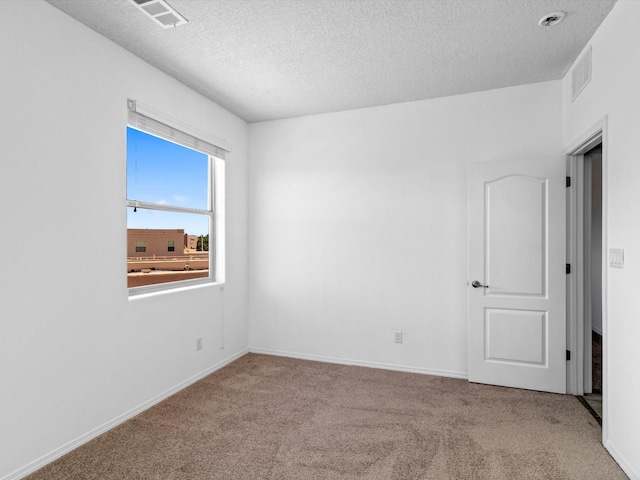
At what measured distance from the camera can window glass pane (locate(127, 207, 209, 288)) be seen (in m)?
2.96

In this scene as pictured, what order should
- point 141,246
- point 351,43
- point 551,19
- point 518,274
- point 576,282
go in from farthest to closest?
1. point 518,274
2. point 576,282
3. point 141,246
4. point 351,43
5. point 551,19

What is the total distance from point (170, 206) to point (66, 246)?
1.12 metres

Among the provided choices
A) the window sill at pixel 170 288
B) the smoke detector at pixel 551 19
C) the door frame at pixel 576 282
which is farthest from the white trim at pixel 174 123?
the door frame at pixel 576 282

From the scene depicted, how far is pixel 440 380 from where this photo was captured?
3496 mm

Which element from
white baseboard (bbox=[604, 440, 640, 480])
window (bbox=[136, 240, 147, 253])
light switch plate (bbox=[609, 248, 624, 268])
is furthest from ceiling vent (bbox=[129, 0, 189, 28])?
white baseboard (bbox=[604, 440, 640, 480])

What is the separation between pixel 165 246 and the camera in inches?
131

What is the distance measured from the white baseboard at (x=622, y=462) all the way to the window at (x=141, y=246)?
350cm

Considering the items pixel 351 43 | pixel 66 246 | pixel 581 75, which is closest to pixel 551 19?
pixel 581 75

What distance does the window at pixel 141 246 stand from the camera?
299 cm

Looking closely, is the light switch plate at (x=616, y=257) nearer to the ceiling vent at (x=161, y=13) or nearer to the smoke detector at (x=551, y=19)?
the smoke detector at (x=551, y=19)

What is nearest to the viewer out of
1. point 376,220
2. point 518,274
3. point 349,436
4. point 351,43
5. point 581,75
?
point 349,436

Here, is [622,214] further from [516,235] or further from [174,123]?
[174,123]

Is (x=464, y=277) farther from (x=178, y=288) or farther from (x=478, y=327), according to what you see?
(x=178, y=288)

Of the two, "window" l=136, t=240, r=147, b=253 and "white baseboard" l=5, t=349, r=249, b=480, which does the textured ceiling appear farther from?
"white baseboard" l=5, t=349, r=249, b=480
